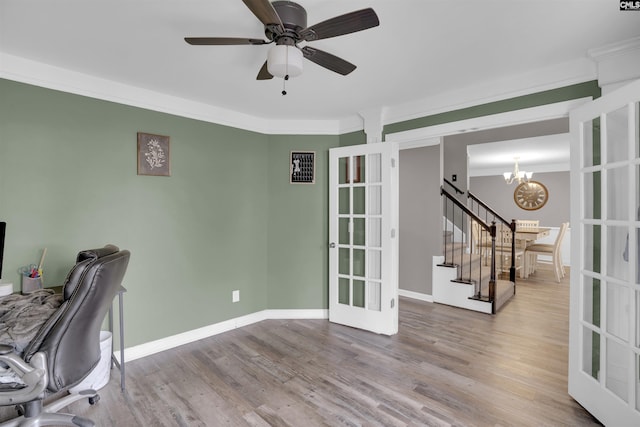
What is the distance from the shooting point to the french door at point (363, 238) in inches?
127

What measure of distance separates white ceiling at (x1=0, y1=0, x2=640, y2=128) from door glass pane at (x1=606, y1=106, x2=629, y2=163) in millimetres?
548

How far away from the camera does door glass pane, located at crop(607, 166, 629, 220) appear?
177 centimetres

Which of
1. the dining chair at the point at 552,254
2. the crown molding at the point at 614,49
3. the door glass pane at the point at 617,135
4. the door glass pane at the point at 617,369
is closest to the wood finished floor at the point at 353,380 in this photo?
the door glass pane at the point at 617,369

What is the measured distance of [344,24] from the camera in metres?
1.41

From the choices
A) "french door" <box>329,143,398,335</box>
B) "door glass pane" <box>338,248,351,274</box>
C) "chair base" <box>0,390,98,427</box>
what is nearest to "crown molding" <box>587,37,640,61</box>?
"french door" <box>329,143,398,335</box>

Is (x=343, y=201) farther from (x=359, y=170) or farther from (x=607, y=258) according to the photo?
(x=607, y=258)

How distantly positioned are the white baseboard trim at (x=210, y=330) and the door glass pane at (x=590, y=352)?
2.42 metres

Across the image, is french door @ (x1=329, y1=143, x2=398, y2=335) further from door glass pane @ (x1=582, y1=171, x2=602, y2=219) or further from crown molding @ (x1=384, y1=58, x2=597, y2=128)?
door glass pane @ (x1=582, y1=171, x2=602, y2=219)

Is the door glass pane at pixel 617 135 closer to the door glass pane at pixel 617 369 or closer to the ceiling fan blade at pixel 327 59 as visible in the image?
the door glass pane at pixel 617 369

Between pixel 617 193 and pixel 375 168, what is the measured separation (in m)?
1.96

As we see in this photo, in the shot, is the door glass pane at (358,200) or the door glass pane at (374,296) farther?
the door glass pane at (358,200)

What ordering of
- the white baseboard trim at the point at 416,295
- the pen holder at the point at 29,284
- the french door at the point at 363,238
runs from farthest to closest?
1. the white baseboard trim at the point at 416,295
2. the french door at the point at 363,238
3. the pen holder at the point at 29,284

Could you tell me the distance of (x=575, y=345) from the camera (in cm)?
209

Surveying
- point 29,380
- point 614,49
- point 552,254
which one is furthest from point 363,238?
point 552,254
